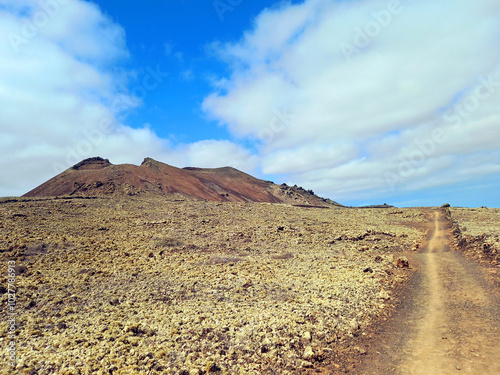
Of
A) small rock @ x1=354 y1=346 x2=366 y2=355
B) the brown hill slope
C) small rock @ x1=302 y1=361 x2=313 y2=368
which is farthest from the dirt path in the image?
the brown hill slope

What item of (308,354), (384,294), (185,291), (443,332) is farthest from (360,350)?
(185,291)

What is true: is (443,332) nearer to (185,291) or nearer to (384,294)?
(384,294)

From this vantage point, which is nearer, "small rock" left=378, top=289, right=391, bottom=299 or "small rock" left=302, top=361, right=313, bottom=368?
"small rock" left=302, top=361, right=313, bottom=368

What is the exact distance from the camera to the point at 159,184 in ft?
190

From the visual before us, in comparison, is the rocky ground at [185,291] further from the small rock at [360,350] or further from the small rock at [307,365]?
the small rock at [360,350]

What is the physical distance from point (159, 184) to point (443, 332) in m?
53.5

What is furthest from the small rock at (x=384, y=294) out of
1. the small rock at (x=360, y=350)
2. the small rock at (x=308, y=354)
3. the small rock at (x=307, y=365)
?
the small rock at (x=307, y=365)

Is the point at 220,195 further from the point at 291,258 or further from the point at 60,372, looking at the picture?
the point at 60,372

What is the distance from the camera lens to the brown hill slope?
1998 inches

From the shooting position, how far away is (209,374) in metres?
7.21

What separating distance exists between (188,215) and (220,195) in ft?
123

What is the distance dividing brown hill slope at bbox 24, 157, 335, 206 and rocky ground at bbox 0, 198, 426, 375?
2286 cm

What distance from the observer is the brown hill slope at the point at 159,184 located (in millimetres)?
50750

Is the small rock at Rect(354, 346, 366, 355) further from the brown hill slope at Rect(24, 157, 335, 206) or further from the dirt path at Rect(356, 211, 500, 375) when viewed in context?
the brown hill slope at Rect(24, 157, 335, 206)
